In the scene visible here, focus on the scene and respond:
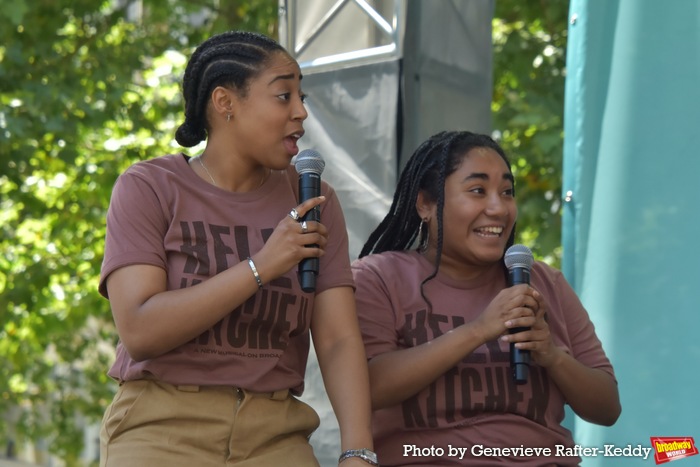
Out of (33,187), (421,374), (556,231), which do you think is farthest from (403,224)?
(33,187)

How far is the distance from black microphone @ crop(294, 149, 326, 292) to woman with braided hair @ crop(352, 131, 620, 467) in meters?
0.48

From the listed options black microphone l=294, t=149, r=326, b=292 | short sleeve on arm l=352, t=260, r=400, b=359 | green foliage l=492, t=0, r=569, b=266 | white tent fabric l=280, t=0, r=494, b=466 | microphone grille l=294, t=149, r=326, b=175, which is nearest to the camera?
black microphone l=294, t=149, r=326, b=292

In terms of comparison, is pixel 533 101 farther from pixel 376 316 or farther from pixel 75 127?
pixel 376 316

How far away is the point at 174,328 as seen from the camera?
2549 mm

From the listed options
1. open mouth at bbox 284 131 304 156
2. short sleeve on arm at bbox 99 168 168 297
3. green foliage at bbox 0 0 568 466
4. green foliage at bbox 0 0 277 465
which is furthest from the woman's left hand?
green foliage at bbox 0 0 277 465

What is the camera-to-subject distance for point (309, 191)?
2650mm

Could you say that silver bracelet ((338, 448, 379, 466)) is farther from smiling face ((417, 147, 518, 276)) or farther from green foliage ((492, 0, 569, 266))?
green foliage ((492, 0, 569, 266))

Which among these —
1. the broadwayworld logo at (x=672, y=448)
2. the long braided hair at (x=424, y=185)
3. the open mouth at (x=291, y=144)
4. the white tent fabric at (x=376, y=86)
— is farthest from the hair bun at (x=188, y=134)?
the broadwayworld logo at (x=672, y=448)

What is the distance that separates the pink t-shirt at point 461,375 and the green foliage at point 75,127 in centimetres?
463

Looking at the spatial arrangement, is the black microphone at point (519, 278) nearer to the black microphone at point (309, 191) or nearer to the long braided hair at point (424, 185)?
the long braided hair at point (424, 185)

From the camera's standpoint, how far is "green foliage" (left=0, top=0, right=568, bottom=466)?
23.9ft

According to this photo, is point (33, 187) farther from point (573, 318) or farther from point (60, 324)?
point (573, 318)

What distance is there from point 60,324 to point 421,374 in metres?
6.05

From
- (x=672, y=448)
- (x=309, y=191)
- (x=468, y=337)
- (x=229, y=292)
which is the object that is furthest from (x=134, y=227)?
(x=672, y=448)
